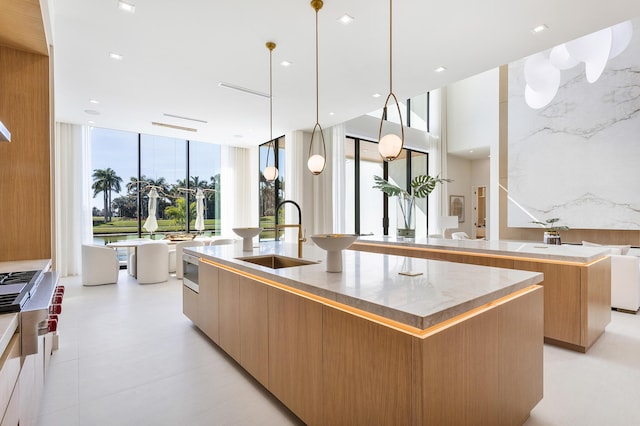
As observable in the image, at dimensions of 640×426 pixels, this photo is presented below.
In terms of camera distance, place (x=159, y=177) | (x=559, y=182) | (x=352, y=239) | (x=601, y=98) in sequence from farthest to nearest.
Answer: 1. (x=159, y=177)
2. (x=559, y=182)
3. (x=601, y=98)
4. (x=352, y=239)

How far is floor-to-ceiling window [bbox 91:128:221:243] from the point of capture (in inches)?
278

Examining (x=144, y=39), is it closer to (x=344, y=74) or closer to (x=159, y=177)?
(x=344, y=74)

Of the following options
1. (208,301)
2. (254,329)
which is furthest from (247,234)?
(254,329)

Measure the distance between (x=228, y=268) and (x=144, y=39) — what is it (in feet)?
8.70

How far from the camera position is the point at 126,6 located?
2822mm

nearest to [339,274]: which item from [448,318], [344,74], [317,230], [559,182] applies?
[448,318]

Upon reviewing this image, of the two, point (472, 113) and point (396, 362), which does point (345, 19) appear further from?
point (472, 113)

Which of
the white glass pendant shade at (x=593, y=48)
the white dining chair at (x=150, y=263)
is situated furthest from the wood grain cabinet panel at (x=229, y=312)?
the white glass pendant shade at (x=593, y=48)

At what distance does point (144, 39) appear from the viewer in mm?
3381

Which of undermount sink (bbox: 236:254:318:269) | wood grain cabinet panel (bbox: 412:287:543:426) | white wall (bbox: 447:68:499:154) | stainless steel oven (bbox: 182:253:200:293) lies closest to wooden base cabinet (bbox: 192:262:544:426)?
wood grain cabinet panel (bbox: 412:287:543:426)

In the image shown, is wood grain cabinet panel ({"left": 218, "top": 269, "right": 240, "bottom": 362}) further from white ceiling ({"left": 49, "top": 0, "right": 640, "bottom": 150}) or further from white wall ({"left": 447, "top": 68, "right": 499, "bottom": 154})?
white wall ({"left": 447, "top": 68, "right": 499, "bottom": 154})

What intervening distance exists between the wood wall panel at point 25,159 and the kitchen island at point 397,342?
157 centimetres

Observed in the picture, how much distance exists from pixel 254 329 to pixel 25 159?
6.67 ft

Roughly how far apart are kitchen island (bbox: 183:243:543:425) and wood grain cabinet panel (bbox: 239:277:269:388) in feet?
0.04
